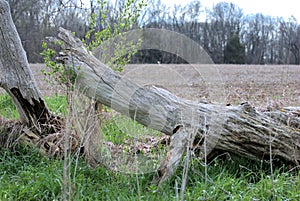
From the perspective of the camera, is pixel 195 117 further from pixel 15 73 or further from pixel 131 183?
pixel 15 73

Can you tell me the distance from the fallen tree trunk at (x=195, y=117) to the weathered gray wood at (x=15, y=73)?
25.4 inches

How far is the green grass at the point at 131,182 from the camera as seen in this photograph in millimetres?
2926

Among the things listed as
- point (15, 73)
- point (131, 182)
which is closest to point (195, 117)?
point (131, 182)

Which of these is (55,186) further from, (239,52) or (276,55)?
(276,55)

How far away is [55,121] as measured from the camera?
4.40 m

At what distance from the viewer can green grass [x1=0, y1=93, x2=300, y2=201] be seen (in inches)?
115

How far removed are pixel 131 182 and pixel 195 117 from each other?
3.23 ft

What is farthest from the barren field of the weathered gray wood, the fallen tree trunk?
the weathered gray wood

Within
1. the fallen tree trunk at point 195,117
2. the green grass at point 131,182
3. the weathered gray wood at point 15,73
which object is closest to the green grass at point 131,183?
the green grass at point 131,182

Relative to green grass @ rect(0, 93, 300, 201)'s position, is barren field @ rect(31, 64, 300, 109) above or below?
above

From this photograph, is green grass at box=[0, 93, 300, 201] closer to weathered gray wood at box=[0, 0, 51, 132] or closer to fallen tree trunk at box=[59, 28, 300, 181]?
fallen tree trunk at box=[59, 28, 300, 181]

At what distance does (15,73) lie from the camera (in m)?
4.07

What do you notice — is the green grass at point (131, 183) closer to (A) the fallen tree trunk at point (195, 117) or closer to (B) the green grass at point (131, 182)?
(B) the green grass at point (131, 182)

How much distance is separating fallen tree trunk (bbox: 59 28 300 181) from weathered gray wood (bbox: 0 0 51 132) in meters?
0.65
